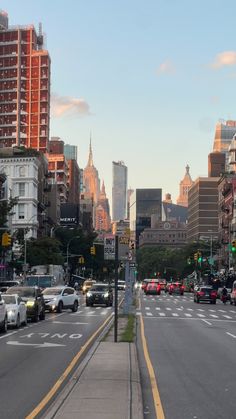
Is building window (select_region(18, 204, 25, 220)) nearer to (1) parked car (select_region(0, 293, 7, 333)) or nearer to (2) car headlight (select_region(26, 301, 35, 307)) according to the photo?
(2) car headlight (select_region(26, 301, 35, 307))

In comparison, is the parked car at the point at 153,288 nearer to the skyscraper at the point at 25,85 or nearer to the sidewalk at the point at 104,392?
the sidewalk at the point at 104,392

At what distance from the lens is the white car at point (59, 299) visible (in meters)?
42.2

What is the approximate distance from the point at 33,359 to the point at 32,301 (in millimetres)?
16600

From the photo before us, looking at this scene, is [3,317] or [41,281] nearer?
[3,317]

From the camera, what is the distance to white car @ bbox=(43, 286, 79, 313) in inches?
1660

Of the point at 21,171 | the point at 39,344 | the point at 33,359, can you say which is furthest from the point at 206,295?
the point at 21,171

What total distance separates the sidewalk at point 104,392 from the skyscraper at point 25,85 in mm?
154269

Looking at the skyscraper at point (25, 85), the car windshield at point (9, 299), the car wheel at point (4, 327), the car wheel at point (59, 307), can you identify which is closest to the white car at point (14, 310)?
the car windshield at point (9, 299)

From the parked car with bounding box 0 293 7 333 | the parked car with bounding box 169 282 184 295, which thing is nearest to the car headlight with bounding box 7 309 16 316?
the parked car with bounding box 0 293 7 333

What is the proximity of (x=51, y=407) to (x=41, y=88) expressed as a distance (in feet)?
538

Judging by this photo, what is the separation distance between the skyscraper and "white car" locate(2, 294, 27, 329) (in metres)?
140

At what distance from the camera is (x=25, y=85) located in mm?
170125

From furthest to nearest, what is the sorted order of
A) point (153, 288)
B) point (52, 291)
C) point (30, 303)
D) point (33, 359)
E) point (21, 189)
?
point (21, 189), point (153, 288), point (52, 291), point (30, 303), point (33, 359)

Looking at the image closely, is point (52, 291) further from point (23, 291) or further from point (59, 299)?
point (23, 291)
